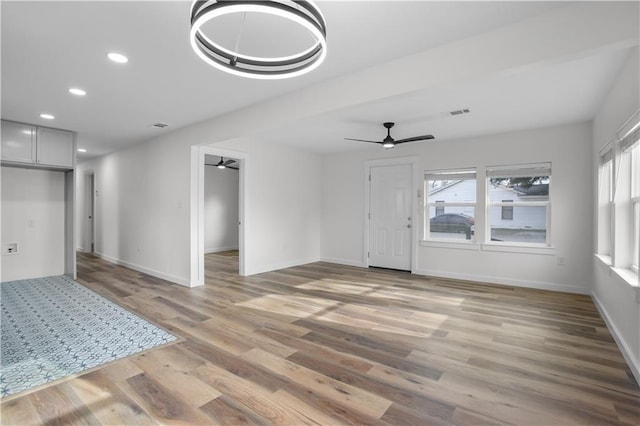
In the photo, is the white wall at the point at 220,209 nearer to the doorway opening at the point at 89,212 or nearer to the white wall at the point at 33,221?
the doorway opening at the point at 89,212

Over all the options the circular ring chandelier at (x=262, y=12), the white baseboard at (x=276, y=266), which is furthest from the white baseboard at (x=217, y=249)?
the circular ring chandelier at (x=262, y=12)

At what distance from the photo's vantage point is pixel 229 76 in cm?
309

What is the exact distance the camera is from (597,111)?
4051 mm

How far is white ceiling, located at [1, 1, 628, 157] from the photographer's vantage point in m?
2.11

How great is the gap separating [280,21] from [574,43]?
1852 millimetres

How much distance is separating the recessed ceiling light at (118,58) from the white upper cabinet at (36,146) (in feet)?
10.7

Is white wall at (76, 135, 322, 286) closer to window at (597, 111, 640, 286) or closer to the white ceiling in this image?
the white ceiling

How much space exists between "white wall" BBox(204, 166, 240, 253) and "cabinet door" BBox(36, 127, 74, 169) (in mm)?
3761

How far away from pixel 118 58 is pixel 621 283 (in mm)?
4750

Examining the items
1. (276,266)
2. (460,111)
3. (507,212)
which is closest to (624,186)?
(460,111)

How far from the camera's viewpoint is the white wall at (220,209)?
8891 millimetres

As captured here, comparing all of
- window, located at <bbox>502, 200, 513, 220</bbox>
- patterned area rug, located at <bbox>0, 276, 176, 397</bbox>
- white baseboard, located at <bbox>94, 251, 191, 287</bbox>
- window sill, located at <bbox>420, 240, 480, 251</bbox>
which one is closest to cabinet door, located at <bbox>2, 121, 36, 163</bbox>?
patterned area rug, located at <bbox>0, 276, 176, 397</bbox>

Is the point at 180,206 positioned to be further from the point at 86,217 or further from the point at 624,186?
the point at 624,186

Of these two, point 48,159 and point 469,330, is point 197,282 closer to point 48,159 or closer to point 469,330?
point 48,159
